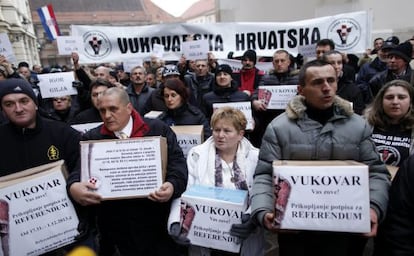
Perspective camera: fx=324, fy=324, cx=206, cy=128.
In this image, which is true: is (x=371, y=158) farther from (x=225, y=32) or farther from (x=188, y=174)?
(x=225, y=32)

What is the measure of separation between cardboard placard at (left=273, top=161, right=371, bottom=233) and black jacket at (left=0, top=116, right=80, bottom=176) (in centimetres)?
146

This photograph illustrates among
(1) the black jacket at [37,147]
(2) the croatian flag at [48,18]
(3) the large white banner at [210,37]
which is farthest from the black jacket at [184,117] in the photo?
(2) the croatian flag at [48,18]

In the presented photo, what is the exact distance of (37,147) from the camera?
2404mm

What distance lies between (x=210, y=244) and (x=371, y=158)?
1.18 meters

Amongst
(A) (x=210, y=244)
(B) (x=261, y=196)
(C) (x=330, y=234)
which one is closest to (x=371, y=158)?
(C) (x=330, y=234)

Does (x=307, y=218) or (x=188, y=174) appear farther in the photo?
(x=188, y=174)

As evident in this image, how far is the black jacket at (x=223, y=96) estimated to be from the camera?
4234mm

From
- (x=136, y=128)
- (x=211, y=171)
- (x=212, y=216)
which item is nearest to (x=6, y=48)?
(x=136, y=128)

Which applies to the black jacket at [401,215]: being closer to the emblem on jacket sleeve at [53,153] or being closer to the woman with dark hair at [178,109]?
the woman with dark hair at [178,109]

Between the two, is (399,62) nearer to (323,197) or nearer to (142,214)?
(323,197)

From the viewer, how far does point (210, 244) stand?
2178mm

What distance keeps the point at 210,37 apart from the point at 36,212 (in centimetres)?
459

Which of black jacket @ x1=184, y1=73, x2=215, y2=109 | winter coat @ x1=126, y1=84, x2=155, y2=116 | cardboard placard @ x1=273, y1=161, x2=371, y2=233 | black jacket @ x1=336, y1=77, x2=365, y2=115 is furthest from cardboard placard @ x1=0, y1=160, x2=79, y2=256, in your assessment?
black jacket @ x1=184, y1=73, x2=215, y2=109

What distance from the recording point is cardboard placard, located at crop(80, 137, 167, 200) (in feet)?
7.30
